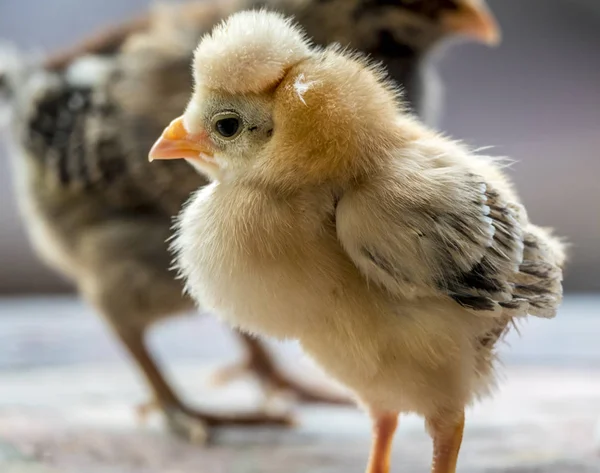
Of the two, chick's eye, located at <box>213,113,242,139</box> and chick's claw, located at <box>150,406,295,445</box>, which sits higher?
chick's eye, located at <box>213,113,242,139</box>

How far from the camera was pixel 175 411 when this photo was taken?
1340 mm

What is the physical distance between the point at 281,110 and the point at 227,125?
54mm

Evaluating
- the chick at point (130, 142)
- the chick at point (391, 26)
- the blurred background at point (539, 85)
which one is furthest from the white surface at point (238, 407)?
the chick at point (391, 26)

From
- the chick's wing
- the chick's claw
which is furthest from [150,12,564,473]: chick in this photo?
the chick's claw

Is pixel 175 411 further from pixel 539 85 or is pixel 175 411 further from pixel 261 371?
pixel 539 85

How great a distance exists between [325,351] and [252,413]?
0.76 m

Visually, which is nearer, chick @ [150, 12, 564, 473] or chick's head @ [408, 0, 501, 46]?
chick @ [150, 12, 564, 473]

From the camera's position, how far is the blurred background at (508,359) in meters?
1.13

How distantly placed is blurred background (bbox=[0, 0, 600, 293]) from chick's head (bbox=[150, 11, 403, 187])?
3.15 feet

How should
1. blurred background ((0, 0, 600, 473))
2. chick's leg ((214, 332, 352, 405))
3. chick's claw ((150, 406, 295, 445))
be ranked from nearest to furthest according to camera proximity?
blurred background ((0, 0, 600, 473))
chick's claw ((150, 406, 295, 445))
chick's leg ((214, 332, 352, 405))

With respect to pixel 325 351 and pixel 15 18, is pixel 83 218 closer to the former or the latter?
pixel 325 351

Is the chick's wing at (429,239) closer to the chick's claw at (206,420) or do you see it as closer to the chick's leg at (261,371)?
the chick's claw at (206,420)

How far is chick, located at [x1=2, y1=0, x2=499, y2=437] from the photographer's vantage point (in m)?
1.09

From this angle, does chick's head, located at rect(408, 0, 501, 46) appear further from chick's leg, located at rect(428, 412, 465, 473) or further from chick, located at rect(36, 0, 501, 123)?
chick's leg, located at rect(428, 412, 465, 473)
